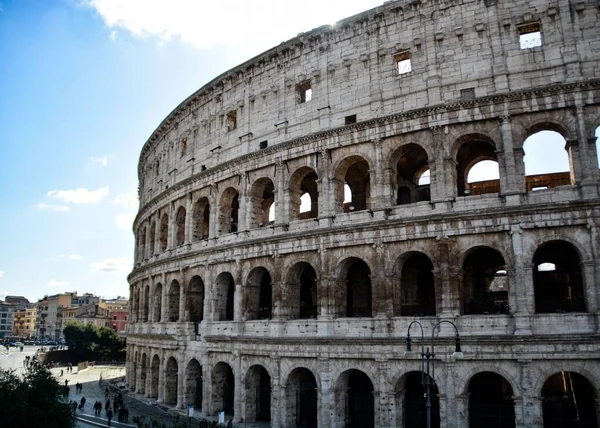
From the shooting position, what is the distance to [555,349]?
1856cm

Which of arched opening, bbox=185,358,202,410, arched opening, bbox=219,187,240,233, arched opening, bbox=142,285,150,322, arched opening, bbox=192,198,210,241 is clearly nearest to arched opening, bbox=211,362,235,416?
arched opening, bbox=185,358,202,410

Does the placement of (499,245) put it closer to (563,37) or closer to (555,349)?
(555,349)

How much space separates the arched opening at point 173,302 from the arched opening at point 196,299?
2213 millimetres

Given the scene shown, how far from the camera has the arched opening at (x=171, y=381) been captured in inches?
1228

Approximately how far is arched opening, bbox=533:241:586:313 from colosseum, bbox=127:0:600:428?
0.09 metres

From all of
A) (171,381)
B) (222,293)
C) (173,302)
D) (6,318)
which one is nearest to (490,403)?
(222,293)

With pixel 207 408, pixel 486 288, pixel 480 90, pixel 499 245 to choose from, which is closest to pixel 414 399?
pixel 486 288

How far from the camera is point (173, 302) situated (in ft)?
108

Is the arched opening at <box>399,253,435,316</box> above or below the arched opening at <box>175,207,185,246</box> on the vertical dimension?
below

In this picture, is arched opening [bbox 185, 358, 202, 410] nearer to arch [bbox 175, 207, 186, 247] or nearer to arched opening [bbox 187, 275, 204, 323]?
arched opening [bbox 187, 275, 204, 323]

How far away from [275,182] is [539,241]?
12452 mm

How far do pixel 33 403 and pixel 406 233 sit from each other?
47.6 ft

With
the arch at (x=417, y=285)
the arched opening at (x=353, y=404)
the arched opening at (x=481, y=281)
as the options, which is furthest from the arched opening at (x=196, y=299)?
the arched opening at (x=481, y=281)

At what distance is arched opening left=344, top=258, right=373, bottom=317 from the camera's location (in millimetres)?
24922
